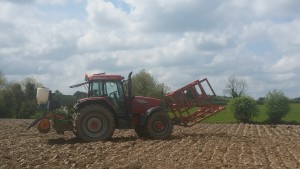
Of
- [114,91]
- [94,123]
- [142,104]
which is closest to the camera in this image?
[94,123]

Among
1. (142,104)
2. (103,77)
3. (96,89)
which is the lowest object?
(142,104)

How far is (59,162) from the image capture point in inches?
442

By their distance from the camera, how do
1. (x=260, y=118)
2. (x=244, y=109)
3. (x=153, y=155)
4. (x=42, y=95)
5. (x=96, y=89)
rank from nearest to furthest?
(x=153, y=155), (x=96, y=89), (x=42, y=95), (x=244, y=109), (x=260, y=118)

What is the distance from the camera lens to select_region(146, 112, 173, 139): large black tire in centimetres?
1733

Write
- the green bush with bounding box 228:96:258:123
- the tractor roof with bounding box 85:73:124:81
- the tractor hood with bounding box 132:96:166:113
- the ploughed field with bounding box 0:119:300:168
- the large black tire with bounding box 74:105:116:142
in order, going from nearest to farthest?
the ploughed field with bounding box 0:119:300:168
the large black tire with bounding box 74:105:116:142
the tractor roof with bounding box 85:73:124:81
the tractor hood with bounding box 132:96:166:113
the green bush with bounding box 228:96:258:123

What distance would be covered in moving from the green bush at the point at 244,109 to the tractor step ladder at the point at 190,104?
26387 millimetres

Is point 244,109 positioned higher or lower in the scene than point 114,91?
higher

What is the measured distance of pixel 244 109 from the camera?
45.0 m

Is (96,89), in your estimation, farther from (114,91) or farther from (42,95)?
(42,95)

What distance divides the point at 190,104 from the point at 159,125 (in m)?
1.97

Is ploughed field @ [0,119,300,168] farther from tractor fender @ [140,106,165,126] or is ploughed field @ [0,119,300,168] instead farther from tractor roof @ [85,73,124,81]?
tractor roof @ [85,73,124,81]

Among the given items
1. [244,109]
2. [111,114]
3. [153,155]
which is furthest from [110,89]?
[244,109]

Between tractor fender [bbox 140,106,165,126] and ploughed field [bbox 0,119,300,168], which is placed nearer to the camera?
ploughed field [bbox 0,119,300,168]

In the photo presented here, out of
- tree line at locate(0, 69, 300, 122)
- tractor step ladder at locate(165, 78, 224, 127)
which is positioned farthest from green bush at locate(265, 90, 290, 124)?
tractor step ladder at locate(165, 78, 224, 127)
